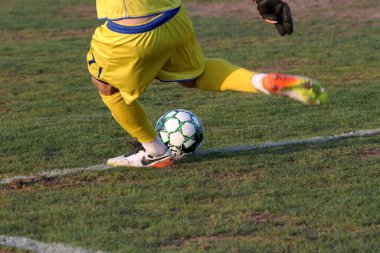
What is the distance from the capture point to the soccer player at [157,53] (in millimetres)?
5945

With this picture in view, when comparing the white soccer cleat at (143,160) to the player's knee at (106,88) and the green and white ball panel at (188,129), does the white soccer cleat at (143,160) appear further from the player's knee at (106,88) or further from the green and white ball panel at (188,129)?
the player's knee at (106,88)

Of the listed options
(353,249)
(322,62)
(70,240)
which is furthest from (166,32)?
(322,62)

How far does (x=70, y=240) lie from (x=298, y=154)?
8.38 feet

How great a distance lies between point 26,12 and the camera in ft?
60.6

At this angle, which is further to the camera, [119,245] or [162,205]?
[162,205]

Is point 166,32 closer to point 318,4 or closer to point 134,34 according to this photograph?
point 134,34

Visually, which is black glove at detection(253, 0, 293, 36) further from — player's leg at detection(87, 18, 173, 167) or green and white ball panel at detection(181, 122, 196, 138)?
green and white ball panel at detection(181, 122, 196, 138)

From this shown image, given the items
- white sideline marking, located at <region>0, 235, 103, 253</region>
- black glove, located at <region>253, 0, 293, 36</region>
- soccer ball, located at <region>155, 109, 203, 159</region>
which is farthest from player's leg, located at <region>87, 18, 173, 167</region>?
white sideline marking, located at <region>0, 235, 103, 253</region>

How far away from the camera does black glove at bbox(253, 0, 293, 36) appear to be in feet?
19.5

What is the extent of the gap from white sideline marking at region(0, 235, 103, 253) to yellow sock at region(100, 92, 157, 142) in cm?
172

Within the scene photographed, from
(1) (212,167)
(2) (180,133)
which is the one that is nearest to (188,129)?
(2) (180,133)

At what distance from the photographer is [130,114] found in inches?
254

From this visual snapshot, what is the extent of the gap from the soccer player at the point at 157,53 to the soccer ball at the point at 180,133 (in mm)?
763

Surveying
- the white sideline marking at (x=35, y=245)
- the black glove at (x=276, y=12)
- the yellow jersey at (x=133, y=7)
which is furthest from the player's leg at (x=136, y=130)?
the white sideline marking at (x=35, y=245)
